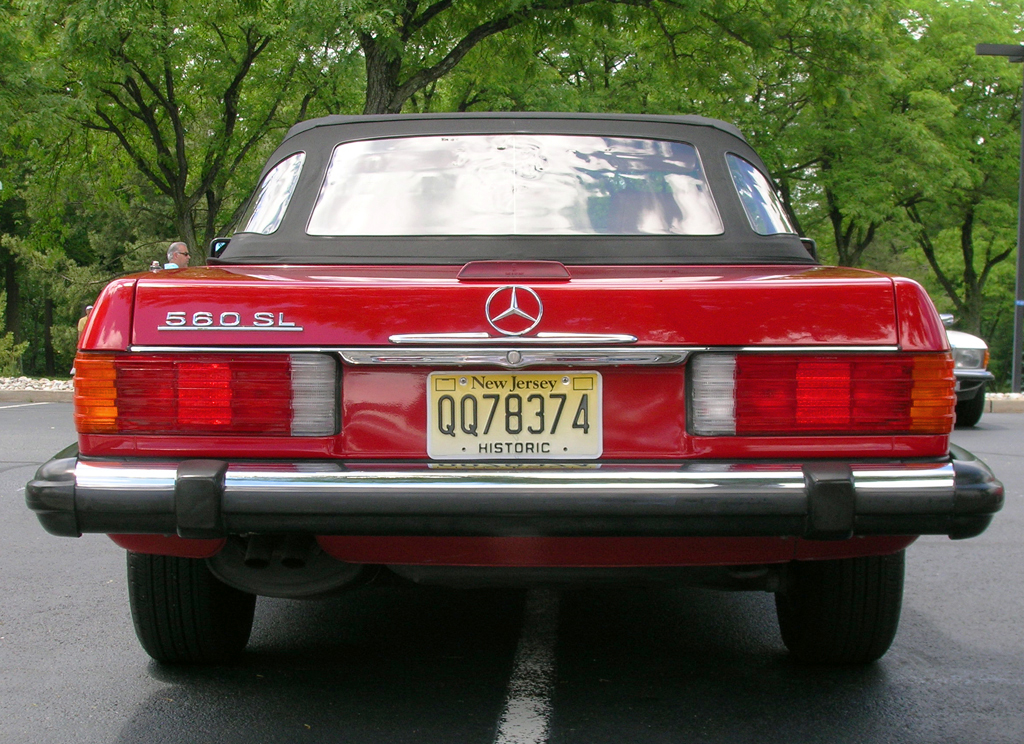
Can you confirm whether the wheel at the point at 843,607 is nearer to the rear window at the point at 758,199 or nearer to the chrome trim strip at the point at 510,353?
the chrome trim strip at the point at 510,353

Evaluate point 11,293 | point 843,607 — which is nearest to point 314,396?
point 843,607

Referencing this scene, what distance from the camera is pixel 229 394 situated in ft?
9.10

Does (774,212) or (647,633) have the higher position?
(774,212)

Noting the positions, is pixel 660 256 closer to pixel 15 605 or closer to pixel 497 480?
pixel 497 480

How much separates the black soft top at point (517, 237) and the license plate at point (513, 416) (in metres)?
0.68

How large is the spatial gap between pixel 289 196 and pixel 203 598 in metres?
1.33

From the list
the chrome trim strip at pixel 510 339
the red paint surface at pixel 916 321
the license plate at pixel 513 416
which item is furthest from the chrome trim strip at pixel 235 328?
the red paint surface at pixel 916 321

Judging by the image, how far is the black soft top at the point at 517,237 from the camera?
3357 mm

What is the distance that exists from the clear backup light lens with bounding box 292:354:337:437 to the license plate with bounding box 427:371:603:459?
0.25 metres

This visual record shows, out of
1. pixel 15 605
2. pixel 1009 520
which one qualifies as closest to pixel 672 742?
pixel 15 605

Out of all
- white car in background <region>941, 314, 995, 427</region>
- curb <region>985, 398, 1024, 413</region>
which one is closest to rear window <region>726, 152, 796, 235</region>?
white car in background <region>941, 314, 995, 427</region>

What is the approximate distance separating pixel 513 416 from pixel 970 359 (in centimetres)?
1108

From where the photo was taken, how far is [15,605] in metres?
4.42

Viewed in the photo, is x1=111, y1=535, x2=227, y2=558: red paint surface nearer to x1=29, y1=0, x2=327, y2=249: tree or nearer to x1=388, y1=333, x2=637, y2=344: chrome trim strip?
x1=388, y1=333, x2=637, y2=344: chrome trim strip
